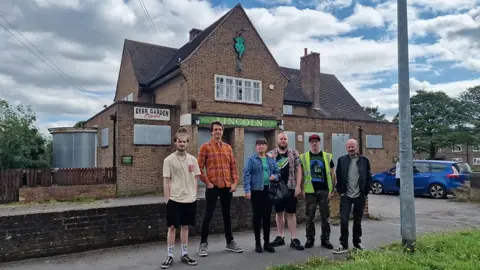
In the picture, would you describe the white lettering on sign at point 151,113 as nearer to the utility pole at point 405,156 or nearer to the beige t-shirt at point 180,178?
the beige t-shirt at point 180,178

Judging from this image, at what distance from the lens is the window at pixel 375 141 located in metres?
27.7

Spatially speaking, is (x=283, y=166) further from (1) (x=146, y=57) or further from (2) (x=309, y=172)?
(1) (x=146, y=57)

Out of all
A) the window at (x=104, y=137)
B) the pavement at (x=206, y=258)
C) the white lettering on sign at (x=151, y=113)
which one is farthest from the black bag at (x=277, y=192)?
the window at (x=104, y=137)

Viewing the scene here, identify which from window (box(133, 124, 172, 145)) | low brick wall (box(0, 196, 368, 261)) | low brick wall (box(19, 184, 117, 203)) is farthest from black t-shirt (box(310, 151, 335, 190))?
window (box(133, 124, 172, 145))

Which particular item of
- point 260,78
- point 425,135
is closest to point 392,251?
point 260,78

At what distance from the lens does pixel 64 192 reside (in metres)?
16.3

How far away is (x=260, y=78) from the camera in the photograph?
887 inches

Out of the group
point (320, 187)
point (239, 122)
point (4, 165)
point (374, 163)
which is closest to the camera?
point (320, 187)

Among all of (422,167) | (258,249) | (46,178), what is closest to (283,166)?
(258,249)

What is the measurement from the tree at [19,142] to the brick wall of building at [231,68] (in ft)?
31.4

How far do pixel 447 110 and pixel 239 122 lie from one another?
1251 inches

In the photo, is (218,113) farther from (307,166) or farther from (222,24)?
(307,166)

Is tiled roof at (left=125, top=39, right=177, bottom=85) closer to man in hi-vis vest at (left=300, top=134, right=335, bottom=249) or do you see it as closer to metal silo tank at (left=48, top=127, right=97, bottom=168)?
metal silo tank at (left=48, top=127, right=97, bottom=168)

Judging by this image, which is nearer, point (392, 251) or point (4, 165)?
point (392, 251)
